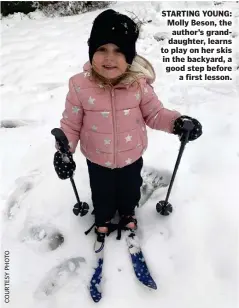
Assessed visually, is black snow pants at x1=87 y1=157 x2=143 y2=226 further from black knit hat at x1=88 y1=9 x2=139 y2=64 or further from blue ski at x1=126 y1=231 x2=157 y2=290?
black knit hat at x1=88 y1=9 x2=139 y2=64

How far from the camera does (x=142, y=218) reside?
2959mm

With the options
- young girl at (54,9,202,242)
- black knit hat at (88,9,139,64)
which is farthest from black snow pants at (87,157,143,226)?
black knit hat at (88,9,139,64)

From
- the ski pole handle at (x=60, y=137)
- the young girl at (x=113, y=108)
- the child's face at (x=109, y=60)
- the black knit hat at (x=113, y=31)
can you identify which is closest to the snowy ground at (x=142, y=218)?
the young girl at (x=113, y=108)

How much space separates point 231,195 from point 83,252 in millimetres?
1322

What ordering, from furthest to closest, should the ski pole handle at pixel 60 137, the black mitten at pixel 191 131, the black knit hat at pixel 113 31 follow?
the black mitten at pixel 191 131 < the ski pole handle at pixel 60 137 < the black knit hat at pixel 113 31

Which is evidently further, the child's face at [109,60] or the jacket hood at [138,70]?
the jacket hood at [138,70]

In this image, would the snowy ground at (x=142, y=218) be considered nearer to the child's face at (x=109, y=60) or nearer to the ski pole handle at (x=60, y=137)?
the ski pole handle at (x=60, y=137)

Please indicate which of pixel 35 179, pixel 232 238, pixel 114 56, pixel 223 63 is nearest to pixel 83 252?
pixel 35 179

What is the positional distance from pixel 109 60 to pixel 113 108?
306 millimetres

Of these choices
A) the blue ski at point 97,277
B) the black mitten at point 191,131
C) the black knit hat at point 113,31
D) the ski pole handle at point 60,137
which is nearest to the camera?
the black knit hat at point 113,31

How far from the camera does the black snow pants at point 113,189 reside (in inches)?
100

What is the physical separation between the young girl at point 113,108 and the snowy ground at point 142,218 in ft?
1.92

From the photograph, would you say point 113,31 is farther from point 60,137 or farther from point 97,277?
point 97,277

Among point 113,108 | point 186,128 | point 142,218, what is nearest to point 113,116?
point 113,108
